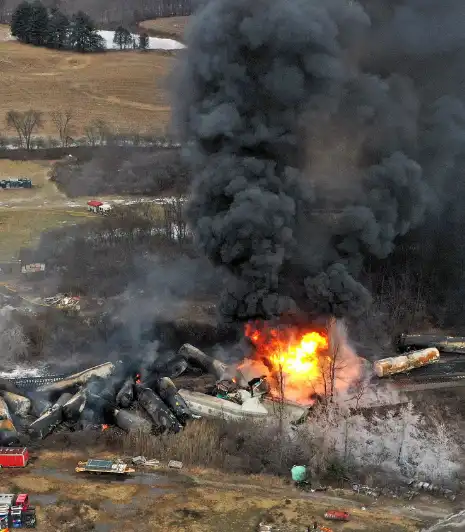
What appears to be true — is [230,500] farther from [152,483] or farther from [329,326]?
[329,326]

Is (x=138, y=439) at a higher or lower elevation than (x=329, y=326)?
lower

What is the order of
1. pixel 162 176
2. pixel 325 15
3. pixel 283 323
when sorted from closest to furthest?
pixel 325 15
pixel 283 323
pixel 162 176

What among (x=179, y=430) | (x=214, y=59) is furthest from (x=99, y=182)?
(x=179, y=430)

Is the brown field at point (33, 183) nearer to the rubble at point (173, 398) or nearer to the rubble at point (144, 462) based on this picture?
the rubble at point (173, 398)

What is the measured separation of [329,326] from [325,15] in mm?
16451

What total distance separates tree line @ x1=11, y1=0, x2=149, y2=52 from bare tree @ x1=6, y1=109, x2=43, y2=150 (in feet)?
70.1

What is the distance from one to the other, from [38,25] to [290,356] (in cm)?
8761

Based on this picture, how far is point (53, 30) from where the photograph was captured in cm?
10731

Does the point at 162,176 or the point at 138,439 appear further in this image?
the point at 162,176

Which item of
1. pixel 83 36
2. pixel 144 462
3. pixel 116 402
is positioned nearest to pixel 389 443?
pixel 144 462

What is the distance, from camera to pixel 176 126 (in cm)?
3972

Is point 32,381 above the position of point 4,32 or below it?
below

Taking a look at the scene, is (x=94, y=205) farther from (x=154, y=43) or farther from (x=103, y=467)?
(x=154, y=43)

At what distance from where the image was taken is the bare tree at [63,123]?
85706mm
